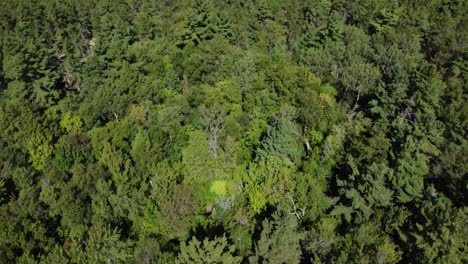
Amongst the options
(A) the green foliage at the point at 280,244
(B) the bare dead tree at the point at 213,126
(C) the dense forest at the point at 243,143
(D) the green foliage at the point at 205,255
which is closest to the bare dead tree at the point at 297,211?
(C) the dense forest at the point at 243,143

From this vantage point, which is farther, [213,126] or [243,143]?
[243,143]

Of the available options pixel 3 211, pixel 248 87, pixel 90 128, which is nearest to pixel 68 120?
pixel 90 128

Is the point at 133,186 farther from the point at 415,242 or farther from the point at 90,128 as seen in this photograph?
the point at 415,242

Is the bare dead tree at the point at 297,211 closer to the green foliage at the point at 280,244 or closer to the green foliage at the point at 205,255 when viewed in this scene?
the green foliage at the point at 280,244

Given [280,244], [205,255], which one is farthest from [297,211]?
[205,255]

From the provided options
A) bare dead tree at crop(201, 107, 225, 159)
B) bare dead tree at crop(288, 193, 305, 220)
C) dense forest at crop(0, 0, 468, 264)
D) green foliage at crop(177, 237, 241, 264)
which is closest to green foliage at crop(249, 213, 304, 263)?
dense forest at crop(0, 0, 468, 264)

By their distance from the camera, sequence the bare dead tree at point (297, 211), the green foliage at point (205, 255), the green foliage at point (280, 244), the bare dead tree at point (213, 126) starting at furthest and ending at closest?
the bare dead tree at point (213, 126), the bare dead tree at point (297, 211), the green foliage at point (280, 244), the green foliage at point (205, 255)

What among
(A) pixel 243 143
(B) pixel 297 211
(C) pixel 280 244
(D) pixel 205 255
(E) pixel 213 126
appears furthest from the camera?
(A) pixel 243 143

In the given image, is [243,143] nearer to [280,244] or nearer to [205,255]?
[280,244]
